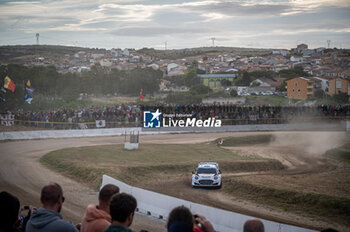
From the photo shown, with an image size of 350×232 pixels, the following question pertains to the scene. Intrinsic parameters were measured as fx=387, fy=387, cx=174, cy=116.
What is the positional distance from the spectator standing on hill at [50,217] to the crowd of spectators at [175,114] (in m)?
40.9

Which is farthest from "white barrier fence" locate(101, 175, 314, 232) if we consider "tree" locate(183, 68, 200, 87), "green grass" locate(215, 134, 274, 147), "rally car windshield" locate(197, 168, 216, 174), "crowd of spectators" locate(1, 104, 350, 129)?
"tree" locate(183, 68, 200, 87)

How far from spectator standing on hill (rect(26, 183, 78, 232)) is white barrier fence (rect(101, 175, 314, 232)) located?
7410 millimetres

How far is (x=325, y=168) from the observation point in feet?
96.0

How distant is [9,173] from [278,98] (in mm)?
65402

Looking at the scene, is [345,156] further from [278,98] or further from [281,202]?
[278,98]

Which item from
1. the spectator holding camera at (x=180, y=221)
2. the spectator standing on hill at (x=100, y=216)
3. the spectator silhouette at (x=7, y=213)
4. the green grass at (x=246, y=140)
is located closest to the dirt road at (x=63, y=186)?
the green grass at (x=246, y=140)

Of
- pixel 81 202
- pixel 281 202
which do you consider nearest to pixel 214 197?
pixel 281 202

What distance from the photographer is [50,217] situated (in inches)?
212

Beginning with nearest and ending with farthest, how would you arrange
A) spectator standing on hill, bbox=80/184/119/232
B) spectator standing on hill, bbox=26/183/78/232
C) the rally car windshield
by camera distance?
1. spectator standing on hill, bbox=26/183/78/232
2. spectator standing on hill, bbox=80/184/119/232
3. the rally car windshield

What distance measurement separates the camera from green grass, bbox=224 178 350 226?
16312 mm

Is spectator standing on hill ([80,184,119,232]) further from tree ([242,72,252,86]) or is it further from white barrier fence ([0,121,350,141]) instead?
tree ([242,72,252,86])

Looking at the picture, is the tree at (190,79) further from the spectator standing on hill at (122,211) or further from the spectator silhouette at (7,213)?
the spectator standing on hill at (122,211)

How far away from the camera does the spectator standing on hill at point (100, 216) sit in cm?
580

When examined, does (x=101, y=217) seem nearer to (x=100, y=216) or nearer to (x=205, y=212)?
(x=100, y=216)
